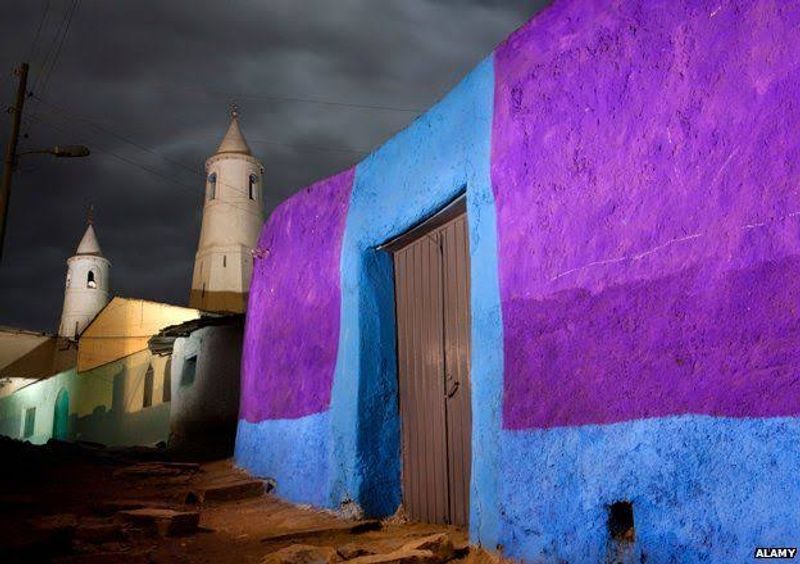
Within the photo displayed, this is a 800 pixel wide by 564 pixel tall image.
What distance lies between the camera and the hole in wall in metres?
3.21

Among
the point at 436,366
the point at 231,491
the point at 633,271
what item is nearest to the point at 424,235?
the point at 436,366

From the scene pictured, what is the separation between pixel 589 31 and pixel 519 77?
23.2 inches

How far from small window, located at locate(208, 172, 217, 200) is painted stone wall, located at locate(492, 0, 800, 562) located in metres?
33.5

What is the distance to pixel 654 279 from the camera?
10.5 feet

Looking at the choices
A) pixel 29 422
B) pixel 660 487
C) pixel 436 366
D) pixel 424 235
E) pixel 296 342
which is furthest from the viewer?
pixel 29 422

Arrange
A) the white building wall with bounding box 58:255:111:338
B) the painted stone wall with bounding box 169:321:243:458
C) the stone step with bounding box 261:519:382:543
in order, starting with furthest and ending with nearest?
the white building wall with bounding box 58:255:111:338 → the painted stone wall with bounding box 169:321:243:458 → the stone step with bounding box 261:519:382:543

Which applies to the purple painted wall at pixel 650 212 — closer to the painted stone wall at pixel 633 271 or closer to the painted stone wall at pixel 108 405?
the painted stone wall at pixel 633 271

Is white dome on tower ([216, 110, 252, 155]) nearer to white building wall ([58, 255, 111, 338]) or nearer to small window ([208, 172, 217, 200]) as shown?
small window ([208, 172, 217, 200])

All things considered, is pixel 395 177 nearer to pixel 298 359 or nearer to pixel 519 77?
pixel 519 77

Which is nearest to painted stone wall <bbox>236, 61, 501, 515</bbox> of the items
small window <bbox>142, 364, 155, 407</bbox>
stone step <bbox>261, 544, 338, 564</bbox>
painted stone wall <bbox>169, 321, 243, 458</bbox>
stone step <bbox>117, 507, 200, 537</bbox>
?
stone step <bbox>117, 507, 200, 537</bbox>

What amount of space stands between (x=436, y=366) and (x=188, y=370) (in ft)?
34.6

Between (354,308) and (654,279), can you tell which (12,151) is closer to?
(354,308)

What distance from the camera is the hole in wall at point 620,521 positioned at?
321 centimetres

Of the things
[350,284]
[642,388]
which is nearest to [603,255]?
[642,388]
